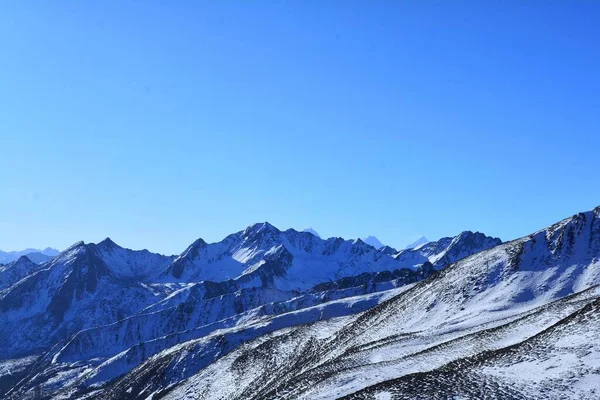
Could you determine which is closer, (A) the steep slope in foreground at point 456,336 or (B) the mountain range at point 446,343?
(B) the mountain range at point 446,343

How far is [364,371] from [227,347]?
96.0 meters

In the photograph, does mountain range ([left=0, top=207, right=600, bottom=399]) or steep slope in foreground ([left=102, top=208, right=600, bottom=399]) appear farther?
steep slope in foreground ([left=102, top=208, right=600, bottom=399])

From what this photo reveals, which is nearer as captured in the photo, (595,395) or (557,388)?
(595,395)

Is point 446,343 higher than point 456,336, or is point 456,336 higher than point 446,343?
point 446,343

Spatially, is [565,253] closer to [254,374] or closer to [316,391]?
[254,374]

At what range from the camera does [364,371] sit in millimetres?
47125

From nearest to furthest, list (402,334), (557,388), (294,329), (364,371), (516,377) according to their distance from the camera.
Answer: (557,388) → (516,377) → (364,371) → (402,334) → (294,329)

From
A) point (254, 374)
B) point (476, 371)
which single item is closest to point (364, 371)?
point (476, 371)

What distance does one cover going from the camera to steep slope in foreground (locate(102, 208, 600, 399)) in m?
37.7

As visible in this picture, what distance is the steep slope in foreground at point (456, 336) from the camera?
3772 centimetres

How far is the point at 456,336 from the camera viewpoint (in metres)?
62.3

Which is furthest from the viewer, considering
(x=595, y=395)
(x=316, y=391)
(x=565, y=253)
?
(x=565, y=253)

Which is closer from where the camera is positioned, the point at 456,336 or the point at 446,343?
the point at 446,343

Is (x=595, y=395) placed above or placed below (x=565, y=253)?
below
